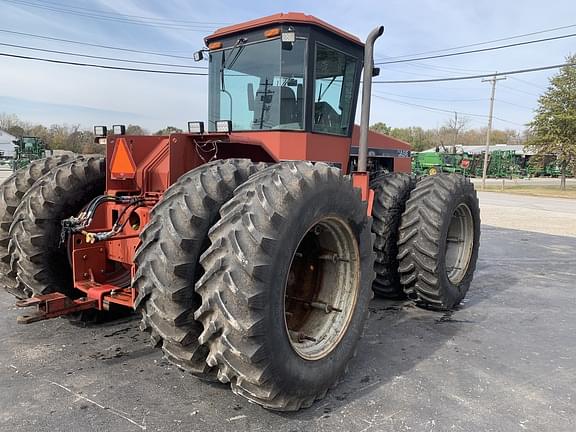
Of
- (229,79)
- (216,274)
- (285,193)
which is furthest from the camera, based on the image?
(229,79)

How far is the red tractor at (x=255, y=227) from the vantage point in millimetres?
2705

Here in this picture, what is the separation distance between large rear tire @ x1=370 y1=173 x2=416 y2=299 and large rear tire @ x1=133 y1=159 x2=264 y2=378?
2.63 metres

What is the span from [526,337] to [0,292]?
227 inches

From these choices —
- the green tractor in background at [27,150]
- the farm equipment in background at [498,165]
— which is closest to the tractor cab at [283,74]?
the green tractor in background at [27,150]

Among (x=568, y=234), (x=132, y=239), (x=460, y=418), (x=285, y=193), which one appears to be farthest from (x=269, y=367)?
(x=568, y=234)

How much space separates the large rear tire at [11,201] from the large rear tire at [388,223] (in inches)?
126

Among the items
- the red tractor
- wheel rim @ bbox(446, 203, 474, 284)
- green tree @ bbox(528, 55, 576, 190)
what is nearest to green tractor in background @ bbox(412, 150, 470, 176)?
green tree @ bbox(528, 55, 576, 190)

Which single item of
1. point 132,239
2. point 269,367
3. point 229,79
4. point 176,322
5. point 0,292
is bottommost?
point 0,292

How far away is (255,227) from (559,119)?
34.4 m

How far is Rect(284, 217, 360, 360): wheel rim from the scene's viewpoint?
3.42m

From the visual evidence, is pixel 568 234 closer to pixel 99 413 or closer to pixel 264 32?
pixel 264 32

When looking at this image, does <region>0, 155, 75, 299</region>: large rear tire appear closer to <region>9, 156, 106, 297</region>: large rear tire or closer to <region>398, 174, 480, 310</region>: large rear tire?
<region>9, 156, 106, 297</region>: large rear tire

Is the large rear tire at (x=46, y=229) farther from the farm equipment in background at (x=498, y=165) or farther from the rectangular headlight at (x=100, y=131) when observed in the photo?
the farm equipment in background at (x=498, y=165)

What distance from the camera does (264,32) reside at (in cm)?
459
